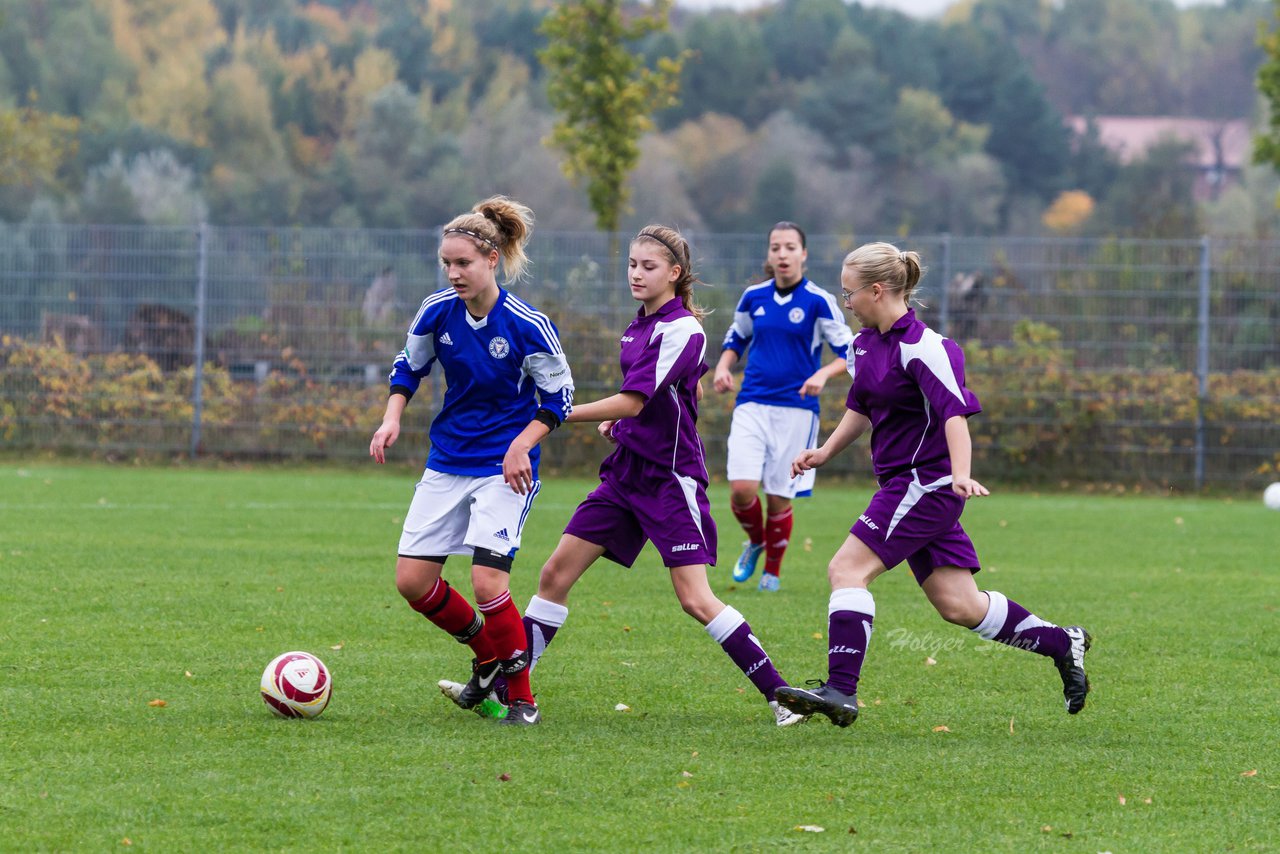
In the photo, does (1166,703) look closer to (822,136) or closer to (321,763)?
(321,763)

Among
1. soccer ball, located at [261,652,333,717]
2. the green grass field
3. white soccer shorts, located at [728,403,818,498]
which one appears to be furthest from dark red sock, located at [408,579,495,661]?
white soccer shorts, located at [728,403,818,498]

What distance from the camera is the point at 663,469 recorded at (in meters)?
5.79

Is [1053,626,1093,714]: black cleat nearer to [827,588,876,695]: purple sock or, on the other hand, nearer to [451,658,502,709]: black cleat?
[827,588,876,695]: purple sock

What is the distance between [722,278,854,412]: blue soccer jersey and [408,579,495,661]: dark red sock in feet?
14.2

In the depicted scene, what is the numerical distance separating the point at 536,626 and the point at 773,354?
14.4 feet

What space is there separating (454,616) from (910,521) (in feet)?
5.62

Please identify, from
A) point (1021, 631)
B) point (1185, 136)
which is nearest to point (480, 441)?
point (1021, 631)

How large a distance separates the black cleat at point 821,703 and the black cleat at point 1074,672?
893mm

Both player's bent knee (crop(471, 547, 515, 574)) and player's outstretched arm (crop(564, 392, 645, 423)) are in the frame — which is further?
player's bent knee (crop(471, 547, 515, 574))

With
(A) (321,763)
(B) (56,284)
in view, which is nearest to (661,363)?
(A) (321,763)

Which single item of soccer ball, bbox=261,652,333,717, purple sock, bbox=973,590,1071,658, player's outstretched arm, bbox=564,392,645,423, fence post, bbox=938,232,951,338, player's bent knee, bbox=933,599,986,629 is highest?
fence post, bbox=938,232,951,338

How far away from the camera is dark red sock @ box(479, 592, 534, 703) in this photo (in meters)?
5.73

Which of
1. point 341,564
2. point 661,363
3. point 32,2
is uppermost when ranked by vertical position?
point 32,2

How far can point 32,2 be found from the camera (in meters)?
83.8
